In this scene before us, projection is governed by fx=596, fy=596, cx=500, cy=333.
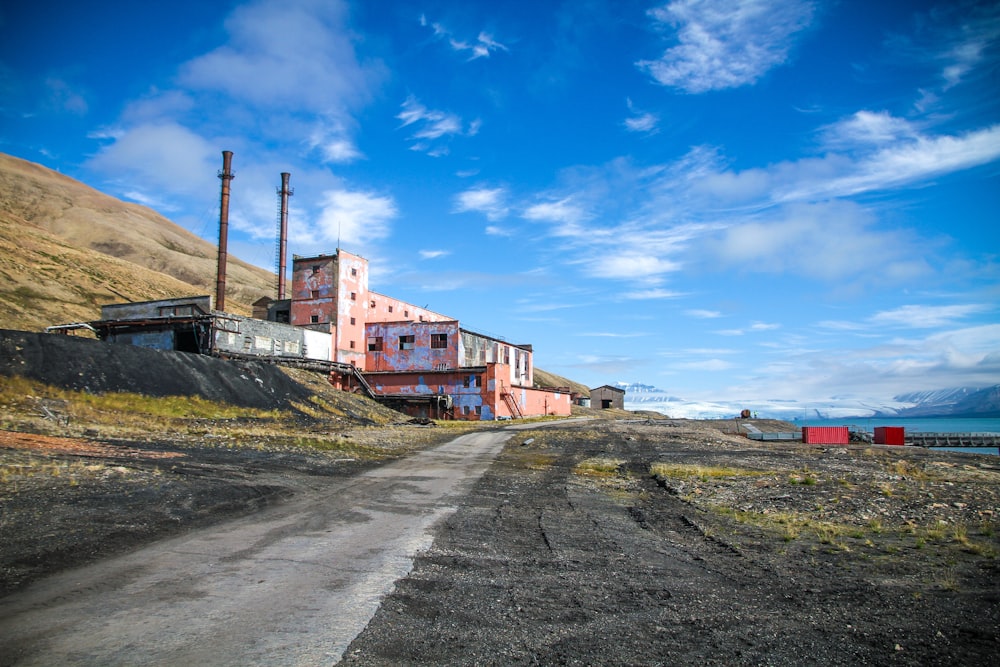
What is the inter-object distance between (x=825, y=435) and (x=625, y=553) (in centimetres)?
5112

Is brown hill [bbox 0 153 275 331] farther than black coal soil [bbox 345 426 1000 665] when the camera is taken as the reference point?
Yes

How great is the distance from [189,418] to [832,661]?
89.8ft

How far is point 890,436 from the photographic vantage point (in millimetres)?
55688

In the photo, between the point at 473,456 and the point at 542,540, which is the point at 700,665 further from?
the point at 473,456

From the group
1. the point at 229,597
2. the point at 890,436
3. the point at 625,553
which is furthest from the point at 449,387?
the point at 229,597

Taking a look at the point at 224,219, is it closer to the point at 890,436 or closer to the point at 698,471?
the point at 698,471

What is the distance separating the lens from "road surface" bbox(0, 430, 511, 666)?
486 cm

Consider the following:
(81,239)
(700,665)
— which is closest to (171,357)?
(700,665)

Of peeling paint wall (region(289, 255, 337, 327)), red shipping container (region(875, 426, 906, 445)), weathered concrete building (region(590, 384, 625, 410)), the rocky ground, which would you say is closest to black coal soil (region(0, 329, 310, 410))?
the rocky ground

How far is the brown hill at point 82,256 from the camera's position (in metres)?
59.1

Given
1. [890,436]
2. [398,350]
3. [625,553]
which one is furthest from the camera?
[398,350]

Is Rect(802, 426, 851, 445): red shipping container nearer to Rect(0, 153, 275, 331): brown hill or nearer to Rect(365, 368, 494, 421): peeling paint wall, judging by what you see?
Rect(365, 368, 494, 421): peeling paint wall

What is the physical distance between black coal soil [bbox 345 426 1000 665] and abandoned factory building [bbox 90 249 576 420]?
132 feet

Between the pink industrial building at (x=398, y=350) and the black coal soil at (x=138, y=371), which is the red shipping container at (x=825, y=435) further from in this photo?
the black coal soil at (x=138, y=371)
